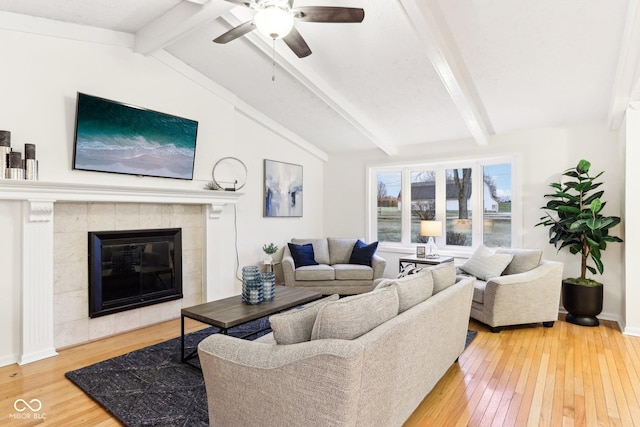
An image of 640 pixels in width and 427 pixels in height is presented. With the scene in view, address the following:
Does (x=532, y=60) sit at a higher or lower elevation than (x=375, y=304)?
higher

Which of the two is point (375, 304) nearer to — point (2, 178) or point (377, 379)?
point (377, 379)

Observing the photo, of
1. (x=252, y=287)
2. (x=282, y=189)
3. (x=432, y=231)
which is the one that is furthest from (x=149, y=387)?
(x=432, y=231)

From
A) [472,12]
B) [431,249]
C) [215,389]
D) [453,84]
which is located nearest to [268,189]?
[431,249]

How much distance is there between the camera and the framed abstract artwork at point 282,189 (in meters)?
5.21

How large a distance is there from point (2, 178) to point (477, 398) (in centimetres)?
380

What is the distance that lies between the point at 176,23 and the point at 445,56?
7.86 feet

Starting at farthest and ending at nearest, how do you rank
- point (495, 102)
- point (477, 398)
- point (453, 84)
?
point (495, 102), point (453, 84), point (477, 398)

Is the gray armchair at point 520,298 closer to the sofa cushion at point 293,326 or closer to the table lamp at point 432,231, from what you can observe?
the table lamp at point 432,231

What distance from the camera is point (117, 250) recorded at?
3506mm

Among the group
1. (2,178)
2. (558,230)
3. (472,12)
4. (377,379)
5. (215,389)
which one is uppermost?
(472,12)

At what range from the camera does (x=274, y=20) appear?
2.09 m

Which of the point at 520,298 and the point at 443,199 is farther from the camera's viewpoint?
the point at 443,199

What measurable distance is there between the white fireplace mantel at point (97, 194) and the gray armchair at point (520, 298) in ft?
10.4

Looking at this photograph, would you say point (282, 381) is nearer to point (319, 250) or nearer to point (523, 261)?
point (523, 261)
